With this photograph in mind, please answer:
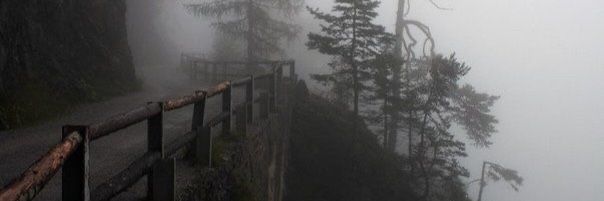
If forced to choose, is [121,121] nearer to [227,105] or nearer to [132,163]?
[132,163]

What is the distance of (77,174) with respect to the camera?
130 inches

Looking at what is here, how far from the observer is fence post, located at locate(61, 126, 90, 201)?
129 inches

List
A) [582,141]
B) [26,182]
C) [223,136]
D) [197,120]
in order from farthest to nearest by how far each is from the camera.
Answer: [582,141] → [223,136] → [197,120] → [26,182]

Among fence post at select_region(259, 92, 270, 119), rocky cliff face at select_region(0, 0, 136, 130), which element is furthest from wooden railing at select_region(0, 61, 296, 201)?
rocky cliff face at select_region(0, 0, 136, 130)

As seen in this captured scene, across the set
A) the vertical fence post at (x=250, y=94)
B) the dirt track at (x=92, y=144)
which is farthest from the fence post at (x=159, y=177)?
the vertical fence post at (x=250, y=94)

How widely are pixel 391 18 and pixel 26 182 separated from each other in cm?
9158

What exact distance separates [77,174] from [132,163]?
1228 mm

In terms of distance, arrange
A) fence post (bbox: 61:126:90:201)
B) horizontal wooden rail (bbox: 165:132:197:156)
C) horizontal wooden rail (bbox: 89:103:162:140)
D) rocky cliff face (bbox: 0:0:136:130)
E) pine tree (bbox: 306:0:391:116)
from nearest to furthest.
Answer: fence post (bbox: 61:126:90:201), horizontal wooden rail (bbox: 89:103:162:140), horizontal wooden rail (bbox: 165:132:197:156), rocky cliff face (bbox: 0:0:136:130), pine tree (bbox: 306:0:391:116)

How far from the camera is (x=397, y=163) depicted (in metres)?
21.6

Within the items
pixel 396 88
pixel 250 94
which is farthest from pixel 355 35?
pixel 250 94

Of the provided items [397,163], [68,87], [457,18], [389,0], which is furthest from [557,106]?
[68,87]

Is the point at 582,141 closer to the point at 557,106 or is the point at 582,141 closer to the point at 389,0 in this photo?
the point at 557,106

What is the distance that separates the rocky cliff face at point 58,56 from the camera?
33.1 feet

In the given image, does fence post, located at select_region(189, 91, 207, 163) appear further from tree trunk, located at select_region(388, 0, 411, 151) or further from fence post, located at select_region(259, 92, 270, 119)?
tree trunk, located at select_region(388, 0, 411, 151)
